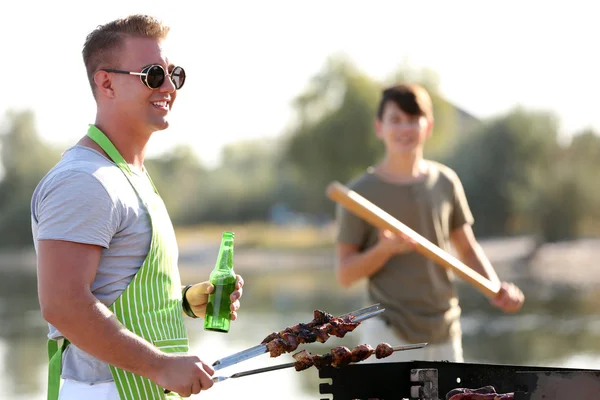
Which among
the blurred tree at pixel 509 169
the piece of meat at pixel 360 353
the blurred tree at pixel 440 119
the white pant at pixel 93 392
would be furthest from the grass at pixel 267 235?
the white pant at pixel 93 392

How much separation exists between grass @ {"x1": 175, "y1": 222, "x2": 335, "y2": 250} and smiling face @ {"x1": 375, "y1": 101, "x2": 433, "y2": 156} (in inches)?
710

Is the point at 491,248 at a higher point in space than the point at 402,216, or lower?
higher

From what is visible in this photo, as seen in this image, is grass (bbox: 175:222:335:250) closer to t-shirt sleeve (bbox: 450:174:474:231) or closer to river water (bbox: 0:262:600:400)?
river water (bbox: 0:262:600:400)

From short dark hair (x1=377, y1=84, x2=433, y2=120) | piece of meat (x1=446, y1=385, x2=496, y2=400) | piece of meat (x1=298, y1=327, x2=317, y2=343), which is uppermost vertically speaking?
short dark hair (x1=377, y1=84, x2=433, y2=120)

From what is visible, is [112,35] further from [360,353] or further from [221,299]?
[360,353]

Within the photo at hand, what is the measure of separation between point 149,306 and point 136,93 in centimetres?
56

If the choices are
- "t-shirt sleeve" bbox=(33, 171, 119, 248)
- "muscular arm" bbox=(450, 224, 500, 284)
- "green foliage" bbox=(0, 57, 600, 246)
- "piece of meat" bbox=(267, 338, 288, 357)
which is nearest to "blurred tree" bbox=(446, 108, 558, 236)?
"green foliage" bbox=(0, 57, 600, 246)

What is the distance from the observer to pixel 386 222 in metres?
4.26

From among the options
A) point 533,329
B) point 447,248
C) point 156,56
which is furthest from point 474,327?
point 156,56

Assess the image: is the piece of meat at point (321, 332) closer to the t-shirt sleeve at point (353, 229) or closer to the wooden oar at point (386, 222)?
the wooden oar at point (386, 222)

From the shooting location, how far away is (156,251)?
2607 mm

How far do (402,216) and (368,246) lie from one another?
0.67ft

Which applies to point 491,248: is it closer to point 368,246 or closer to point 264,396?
point 264,396

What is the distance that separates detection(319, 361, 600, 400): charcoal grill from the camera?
2.87 m
